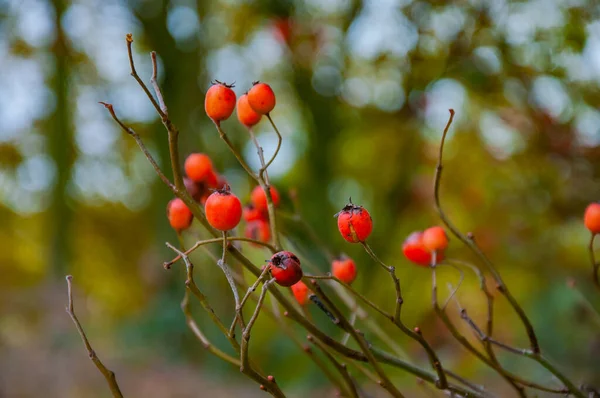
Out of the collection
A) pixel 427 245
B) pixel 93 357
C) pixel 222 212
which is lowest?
pixel 93 357

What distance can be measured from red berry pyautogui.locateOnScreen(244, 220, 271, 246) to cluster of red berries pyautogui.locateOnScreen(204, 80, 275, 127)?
0.44ft

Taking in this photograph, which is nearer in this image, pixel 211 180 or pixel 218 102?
pixel 218 102

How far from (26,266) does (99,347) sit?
3.53m

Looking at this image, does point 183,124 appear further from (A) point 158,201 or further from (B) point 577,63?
(B) point 577,63

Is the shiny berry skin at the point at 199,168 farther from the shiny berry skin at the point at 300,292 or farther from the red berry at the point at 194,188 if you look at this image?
the shiny berry skin at the point at 300,292

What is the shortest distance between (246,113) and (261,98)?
0.15 feet

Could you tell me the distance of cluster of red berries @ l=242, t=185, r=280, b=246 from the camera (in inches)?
27.8

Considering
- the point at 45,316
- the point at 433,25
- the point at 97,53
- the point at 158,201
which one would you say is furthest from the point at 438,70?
the point at 97,53

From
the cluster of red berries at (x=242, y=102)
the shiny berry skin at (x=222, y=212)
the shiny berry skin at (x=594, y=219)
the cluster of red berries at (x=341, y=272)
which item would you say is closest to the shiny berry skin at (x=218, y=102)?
the cluster of red berries at (x=242, y=102)

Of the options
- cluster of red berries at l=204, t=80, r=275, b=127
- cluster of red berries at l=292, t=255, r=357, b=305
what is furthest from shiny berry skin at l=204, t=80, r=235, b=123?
cluster of red berries at l=292, t=255, r=357, b=305

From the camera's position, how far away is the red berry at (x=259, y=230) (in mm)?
728

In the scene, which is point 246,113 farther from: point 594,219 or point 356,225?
point 594,219

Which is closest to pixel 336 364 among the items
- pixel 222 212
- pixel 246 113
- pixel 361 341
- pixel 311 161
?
pixel 361 341

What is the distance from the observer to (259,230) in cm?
73
